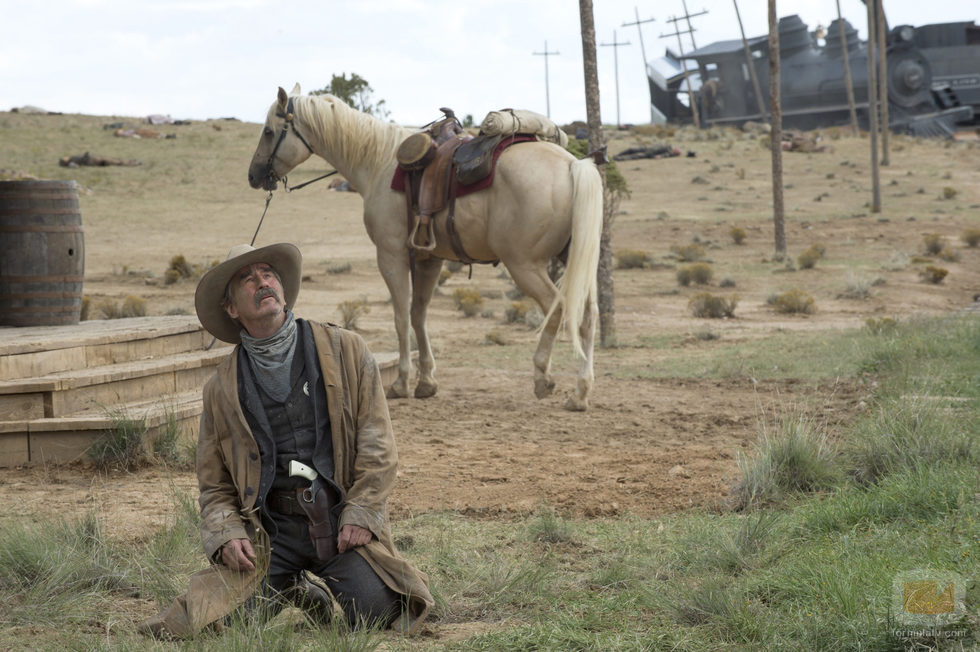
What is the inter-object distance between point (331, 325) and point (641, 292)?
15.9 metres

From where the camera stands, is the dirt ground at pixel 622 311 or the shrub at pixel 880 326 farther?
the shrub at pixel 880 326

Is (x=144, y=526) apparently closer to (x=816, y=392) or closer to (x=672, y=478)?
(x=672, y=478)

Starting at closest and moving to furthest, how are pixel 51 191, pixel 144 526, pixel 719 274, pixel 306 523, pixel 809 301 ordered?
pixel 306 523, pixel 144 526, pixel 51 191, pixel 809 301, pixel 719 274

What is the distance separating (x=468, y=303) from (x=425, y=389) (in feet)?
24.8

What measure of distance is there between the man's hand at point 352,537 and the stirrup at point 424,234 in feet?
17.3

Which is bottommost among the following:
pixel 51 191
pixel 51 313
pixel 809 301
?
pixel 809 301

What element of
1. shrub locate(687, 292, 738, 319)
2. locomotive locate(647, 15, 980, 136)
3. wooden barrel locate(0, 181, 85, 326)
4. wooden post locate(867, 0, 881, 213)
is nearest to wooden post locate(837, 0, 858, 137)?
locomotive locate(647, 15, 980, 136)

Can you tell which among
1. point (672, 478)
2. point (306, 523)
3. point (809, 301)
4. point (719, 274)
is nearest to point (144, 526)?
point (306, 523)

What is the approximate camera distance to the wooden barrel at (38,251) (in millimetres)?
8188

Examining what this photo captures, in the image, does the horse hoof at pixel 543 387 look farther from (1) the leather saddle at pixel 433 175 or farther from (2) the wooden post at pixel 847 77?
(2) the wooden post at pixel 847 77

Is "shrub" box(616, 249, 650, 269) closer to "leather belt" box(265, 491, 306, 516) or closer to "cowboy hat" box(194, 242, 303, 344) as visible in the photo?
"cowboy hat" box(194, 242, 303, 344)

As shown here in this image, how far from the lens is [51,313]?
851 centimetres

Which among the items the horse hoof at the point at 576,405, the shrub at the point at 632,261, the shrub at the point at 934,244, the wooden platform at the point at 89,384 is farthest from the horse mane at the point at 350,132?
the shrub at the point at 934,244

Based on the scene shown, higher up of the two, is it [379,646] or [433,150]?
[433,150]
